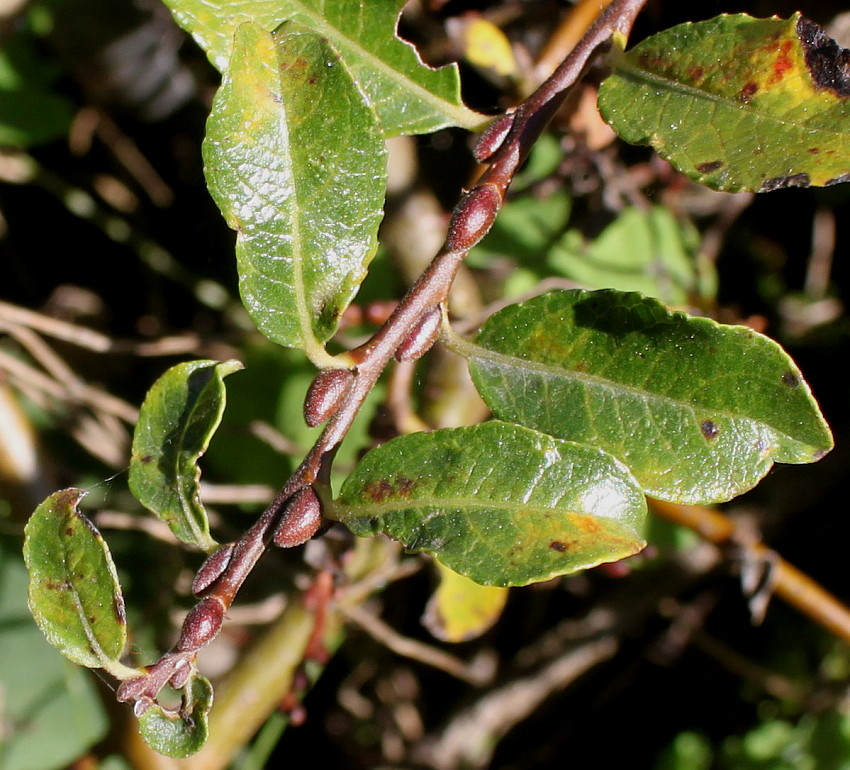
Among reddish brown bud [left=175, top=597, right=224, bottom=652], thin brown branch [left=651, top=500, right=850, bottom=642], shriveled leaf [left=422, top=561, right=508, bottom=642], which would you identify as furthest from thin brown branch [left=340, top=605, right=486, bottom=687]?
reddish brown bud [left=175, top=597, right=224, bottom=652]

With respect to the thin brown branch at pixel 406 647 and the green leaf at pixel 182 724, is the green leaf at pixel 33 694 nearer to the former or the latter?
the thin brown branch at pixel 406 647

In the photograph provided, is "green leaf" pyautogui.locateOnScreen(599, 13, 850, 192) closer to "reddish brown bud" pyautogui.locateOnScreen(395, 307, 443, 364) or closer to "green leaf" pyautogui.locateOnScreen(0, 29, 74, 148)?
"reddish brown bud" pyautogui.locateOnScreen(395, 307, 443, 364)

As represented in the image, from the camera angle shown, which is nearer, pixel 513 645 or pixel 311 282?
pixel 311 282

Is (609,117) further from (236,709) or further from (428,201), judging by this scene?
(236,709)

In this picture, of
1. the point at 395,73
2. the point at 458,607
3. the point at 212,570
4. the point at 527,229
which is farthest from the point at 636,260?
the point at 212,570

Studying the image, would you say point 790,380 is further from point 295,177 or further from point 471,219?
point 295,177

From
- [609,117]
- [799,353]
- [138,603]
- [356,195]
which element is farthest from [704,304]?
[138,603]

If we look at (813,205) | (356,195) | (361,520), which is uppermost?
(356,195)
